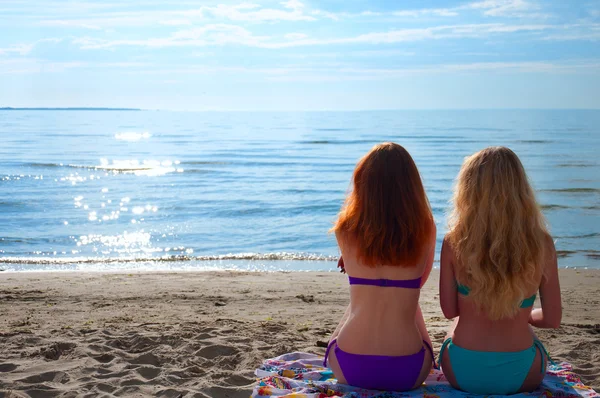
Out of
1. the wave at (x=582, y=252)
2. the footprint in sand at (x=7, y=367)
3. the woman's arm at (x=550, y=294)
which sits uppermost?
the woman's arm at (x=550, y=294)

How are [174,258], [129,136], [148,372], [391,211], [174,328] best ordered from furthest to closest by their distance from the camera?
[129,136] → [174,258] → [174,328] → [148,372] → [391,211]

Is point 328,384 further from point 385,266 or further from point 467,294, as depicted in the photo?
point 467,294

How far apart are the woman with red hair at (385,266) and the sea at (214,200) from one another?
0.21 metres

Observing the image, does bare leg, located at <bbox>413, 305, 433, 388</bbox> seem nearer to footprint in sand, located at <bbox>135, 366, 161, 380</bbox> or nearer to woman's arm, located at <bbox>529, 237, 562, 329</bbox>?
woman's arm, located at <bbox>529, 237, 562, 329</bbox>

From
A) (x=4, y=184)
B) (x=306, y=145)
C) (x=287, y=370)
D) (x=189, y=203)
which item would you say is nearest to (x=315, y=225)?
(x=189, y=203)

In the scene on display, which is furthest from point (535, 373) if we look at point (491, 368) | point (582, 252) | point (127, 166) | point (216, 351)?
point (127, 166)

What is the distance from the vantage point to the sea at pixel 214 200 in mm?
11117

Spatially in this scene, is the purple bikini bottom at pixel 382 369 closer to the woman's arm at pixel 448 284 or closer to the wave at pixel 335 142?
the woman's arm at pixel 448 284

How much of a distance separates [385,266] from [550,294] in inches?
37.1

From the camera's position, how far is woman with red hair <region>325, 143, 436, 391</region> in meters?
3.46

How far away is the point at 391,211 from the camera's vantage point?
3469 millimetres

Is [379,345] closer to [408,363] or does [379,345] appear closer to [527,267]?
[408,363]

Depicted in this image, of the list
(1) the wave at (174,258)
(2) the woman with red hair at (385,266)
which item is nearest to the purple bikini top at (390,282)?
(2) the woman with red hair at (385,266)

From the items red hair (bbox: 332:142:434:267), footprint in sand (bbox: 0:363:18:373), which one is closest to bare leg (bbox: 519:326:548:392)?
red hair (bbox: 332:142:434:267)
